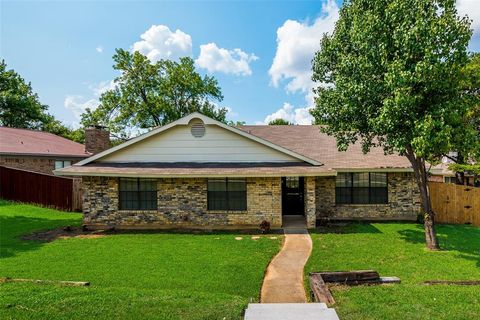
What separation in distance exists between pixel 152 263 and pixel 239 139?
7.31 meters

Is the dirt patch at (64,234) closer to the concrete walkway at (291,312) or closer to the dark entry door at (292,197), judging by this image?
the dark entry door at (292,197)

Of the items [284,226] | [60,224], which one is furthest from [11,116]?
[284,226]

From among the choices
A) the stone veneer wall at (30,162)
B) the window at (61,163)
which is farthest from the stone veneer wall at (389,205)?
the window at (61,163)

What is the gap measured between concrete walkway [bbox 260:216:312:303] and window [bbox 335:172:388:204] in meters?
3.56

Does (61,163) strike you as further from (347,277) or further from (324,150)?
(347,277)

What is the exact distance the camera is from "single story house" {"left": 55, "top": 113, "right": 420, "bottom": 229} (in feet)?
44.0

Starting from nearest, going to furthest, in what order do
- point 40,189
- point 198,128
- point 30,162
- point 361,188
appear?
point 198,128 → point 361,188 → point 40,189 → point 30,162

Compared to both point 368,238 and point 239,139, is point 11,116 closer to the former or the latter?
point 239,139

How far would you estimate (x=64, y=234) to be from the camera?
12672 mm

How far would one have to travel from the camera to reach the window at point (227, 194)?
13633 millimetres

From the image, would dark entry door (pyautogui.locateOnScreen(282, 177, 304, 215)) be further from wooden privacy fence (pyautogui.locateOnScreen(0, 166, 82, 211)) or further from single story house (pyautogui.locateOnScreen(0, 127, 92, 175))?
single story house (pyautogui.locateOnScreen(0, 127, 92, 175))

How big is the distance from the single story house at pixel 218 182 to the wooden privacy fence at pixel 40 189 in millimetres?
4725

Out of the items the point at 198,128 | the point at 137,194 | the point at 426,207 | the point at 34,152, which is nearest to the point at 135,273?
the point at 137,194

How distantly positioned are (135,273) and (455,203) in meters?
15.4
